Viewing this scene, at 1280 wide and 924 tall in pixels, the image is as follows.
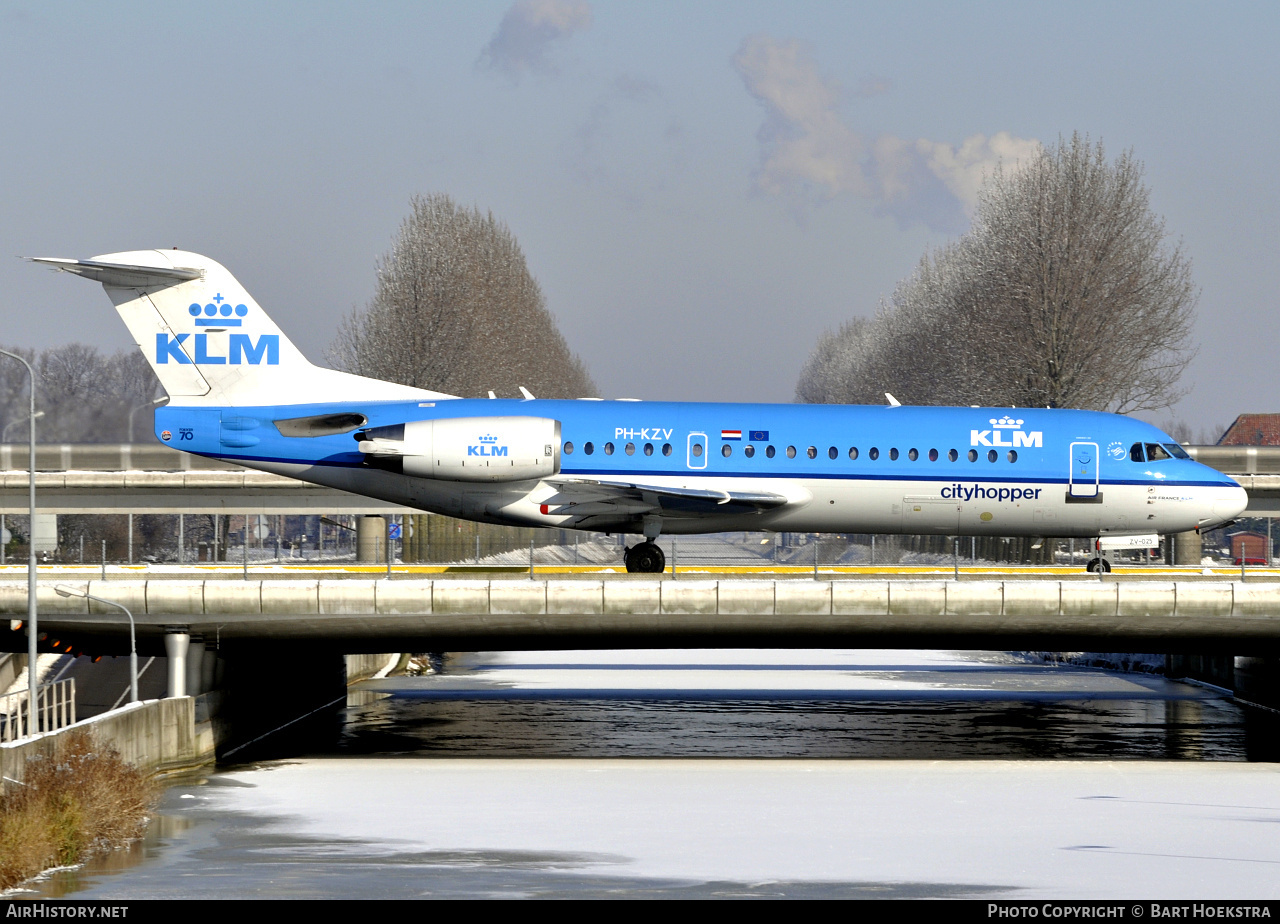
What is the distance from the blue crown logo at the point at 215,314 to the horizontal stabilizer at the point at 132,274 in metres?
0.74

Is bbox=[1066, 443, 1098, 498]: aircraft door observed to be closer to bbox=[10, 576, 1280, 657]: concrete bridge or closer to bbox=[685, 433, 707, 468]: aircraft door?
bbox=[10, 576, 1280, 657]: concrete bridge

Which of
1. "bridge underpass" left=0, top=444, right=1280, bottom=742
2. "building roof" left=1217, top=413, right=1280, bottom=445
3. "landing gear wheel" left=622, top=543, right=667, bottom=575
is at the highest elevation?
"building roof" left=1217, top=413, right=1280, bottom=445

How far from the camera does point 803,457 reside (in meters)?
38.9

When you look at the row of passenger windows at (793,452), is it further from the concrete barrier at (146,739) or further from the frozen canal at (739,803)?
the concrete barrier at (146,739)

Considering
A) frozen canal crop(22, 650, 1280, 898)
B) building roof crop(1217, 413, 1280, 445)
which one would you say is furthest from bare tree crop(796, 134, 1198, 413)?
building roof crop(1217, 413, 1280, 445)

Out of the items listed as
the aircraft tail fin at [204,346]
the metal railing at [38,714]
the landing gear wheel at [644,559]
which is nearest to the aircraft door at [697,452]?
the landing gear wheel at [644,559]

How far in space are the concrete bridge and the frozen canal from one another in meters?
3.81

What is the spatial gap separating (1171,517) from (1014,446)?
4282mm

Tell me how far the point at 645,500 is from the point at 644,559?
2.01 m

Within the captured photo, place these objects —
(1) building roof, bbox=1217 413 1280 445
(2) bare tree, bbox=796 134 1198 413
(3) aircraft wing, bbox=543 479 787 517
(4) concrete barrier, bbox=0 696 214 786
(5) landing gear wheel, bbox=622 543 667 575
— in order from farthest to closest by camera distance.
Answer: (1) building roof, bbox=1217 413 1280 445 → (2) bare tree, bbox=796 134 1198 413 → (5) landing gear wheel, bbox=622 543 667 575 → (3) aircraft wing, bbox=543 479 787 517 → (4) concrete barrier, bbox=0 696 214 786

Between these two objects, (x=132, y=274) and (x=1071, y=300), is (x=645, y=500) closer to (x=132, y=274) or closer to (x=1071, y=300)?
(x=132, y=274)

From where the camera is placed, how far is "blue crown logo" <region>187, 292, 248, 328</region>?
4059 centimetres

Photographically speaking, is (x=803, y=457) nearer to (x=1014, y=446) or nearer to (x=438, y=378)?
(x=1014, y=446)

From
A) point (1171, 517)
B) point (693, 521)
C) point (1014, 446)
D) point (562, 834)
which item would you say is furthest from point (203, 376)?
point (1171, 517)
